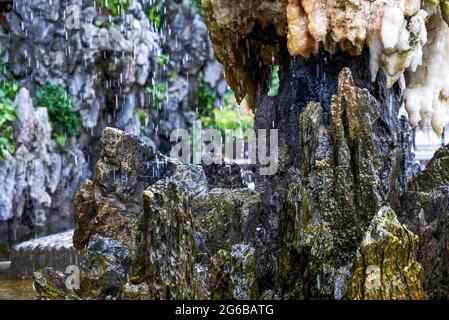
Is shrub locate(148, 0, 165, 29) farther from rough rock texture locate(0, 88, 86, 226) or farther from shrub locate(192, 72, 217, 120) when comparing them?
rough rock texture locate(0, 88, 86, 226)

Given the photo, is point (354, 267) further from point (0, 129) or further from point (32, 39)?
point (32, 39)

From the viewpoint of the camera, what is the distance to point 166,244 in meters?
4.56

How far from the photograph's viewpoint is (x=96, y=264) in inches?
Result: 205

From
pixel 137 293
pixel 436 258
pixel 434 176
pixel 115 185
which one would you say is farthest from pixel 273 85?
pixel 137 293

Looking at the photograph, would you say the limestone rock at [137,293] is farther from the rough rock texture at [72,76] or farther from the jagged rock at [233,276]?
the rough rock texture at [72,76]

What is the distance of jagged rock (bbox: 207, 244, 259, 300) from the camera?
4.52m

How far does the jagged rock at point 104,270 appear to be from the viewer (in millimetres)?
5080

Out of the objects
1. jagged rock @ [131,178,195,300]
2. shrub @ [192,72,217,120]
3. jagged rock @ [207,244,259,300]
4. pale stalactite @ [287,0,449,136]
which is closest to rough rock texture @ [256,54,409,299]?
jagged rock @ [207,244,259,300]

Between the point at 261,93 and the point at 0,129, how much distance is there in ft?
24.3

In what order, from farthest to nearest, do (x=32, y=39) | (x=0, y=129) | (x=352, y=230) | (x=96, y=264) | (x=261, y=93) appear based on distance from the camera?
(x=32, y=39) → (x=0, y=129) → (x=261, y=93) → (x=96, y=264) → (x=352, y=230)

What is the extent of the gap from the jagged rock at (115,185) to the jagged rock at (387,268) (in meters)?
2.59

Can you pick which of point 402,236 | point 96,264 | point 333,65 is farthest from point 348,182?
point 96,264

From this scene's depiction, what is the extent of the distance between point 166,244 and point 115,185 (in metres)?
1.86

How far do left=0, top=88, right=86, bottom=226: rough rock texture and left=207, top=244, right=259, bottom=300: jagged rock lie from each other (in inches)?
353
